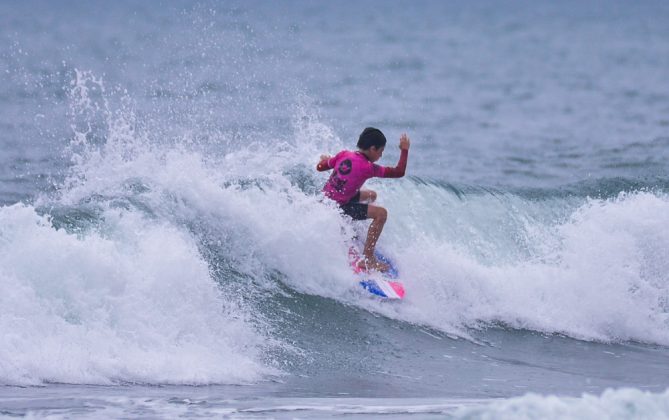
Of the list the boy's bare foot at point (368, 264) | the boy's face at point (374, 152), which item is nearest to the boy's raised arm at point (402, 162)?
the boy's face at point (374, 152)

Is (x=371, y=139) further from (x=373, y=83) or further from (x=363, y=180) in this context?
(x=373, y=83)

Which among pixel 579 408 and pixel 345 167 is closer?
pixel 579 408

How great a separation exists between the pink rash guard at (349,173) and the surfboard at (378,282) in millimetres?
531

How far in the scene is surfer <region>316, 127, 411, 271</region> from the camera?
1016 cm

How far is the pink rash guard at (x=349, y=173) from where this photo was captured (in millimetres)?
10148

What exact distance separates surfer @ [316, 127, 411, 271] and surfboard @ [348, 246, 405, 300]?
6 cm

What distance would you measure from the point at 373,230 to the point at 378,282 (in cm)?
48

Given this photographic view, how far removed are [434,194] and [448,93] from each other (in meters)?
19.3

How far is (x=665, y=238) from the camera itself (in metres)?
12.1

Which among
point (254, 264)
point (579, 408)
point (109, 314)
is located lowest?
point (579, 408)

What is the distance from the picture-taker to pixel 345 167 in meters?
10.2

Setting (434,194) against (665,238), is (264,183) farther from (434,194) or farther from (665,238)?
(665,238)

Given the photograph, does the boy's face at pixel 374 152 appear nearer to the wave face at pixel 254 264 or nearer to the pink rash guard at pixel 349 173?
the pink rash guard at pixel 349 173

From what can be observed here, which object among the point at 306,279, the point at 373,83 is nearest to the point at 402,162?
the point at 306,279
